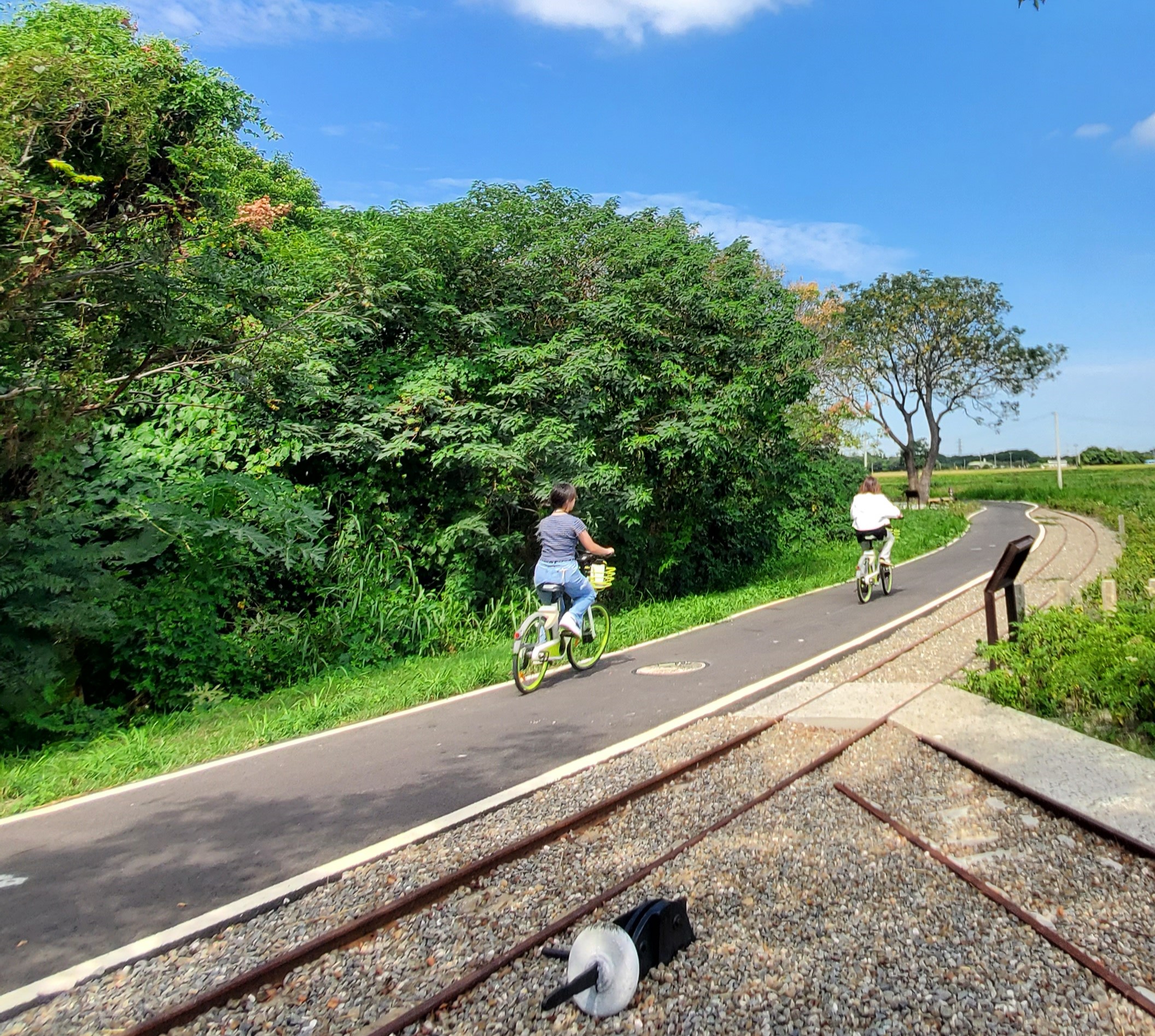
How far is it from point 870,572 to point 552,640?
766 centimetres

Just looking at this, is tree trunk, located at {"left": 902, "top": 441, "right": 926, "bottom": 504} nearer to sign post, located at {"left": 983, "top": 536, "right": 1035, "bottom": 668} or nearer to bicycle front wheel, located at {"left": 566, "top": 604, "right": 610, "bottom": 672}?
sign post, located at {"left": 983, "top": 536, "right": 1035, "bottom": 668}

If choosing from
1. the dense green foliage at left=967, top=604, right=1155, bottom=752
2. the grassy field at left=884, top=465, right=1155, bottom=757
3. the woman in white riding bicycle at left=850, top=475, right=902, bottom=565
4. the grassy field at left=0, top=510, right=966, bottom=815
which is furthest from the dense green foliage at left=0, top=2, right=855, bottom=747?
the dense green foliage at left=967, top=604, right=1155, bottom=752

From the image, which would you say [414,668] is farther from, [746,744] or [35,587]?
[746,744]

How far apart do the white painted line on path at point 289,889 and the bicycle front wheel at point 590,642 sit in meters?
2.23

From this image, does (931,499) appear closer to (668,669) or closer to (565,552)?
(668,669)

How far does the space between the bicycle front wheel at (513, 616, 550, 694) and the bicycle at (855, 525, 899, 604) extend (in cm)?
716

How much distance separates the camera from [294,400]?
37.5 feet

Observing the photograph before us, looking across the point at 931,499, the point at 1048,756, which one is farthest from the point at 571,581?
the point at 931,499

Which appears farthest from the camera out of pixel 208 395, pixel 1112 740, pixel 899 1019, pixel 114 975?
pixel 208 395

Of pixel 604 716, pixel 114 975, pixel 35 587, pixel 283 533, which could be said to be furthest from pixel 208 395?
pixel 114 975

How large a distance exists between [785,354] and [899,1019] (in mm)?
13556

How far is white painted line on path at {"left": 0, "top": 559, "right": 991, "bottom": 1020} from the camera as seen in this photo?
3.56 metres

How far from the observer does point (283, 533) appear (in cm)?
995

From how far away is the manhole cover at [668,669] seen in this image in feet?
31.3
